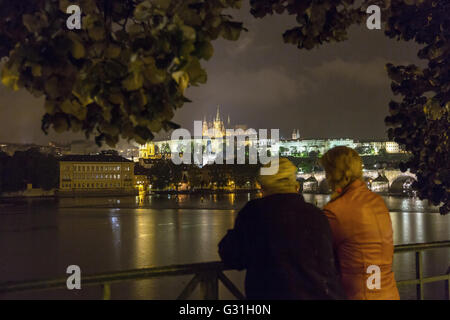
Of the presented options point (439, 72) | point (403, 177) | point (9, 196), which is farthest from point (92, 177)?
point (439, 72)

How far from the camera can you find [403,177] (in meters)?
71.9

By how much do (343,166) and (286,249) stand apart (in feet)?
1.95

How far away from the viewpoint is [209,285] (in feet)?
9.00

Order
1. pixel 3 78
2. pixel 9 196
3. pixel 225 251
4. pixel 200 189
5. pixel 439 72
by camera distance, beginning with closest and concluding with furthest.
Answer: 1. pixel 3 78
2. pixel 225 251
3. pixel 439 72
4. pixel 9 196
5. pixel 200 189

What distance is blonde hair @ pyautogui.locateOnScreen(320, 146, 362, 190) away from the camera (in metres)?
2.44

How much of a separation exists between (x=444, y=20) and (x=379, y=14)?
20.9 inches

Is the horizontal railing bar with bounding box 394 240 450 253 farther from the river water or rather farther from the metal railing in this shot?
the river water

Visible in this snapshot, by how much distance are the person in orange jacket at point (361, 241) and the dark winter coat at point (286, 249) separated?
0.22 meters

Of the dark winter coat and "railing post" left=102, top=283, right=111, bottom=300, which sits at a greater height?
the dark winter coat

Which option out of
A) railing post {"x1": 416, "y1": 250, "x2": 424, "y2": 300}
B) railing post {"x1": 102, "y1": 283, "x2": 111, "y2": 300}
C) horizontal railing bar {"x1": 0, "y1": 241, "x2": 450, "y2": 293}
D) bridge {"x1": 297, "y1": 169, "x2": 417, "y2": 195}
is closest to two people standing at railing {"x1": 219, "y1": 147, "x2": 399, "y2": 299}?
horizontal railing bar {"x1": 0, "y1": 241, "x2": 450, "y2": 293}

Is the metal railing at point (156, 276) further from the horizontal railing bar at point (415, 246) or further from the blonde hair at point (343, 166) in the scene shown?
the horizontal railing bar at point (415, 246)

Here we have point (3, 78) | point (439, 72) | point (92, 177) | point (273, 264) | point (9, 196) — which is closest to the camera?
point (3, 78)

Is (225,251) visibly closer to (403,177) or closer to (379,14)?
(379,14)
